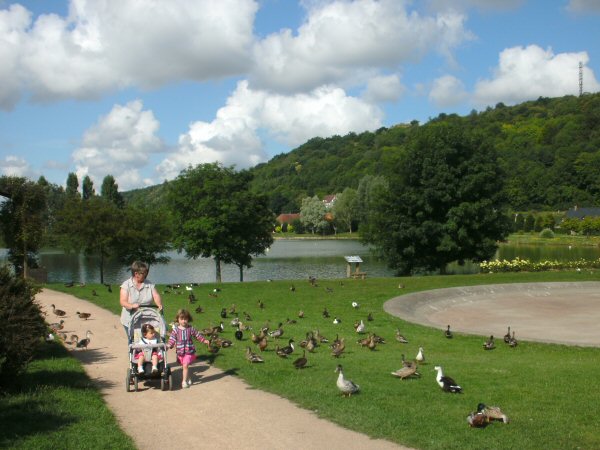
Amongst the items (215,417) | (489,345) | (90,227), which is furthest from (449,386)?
(90,227)

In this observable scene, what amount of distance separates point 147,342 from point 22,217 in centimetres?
2219

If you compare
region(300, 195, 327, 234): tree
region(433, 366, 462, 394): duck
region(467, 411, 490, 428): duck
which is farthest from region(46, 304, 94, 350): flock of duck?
region(300, 195, 327, 234): tree

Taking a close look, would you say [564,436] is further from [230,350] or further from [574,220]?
[574,220]

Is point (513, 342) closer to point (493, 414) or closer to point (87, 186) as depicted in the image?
point (493, 414)

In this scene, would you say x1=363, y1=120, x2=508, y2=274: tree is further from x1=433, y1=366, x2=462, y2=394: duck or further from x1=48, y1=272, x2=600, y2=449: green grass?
x1=433, y1=366, x2=462, y2=394: duck

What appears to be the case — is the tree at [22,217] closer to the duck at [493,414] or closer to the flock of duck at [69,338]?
the flock of duck at [69,338]

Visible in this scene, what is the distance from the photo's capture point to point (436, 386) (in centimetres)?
948

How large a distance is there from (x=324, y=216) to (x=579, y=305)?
115828mm

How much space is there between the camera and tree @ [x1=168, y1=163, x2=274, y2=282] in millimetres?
39656

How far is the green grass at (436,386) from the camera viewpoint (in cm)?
698

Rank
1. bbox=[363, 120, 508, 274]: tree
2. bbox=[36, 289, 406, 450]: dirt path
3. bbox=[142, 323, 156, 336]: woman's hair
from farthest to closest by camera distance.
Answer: bbox=[363, 120, 508, 274]: tree, bbox=[142, 323, 156, 336]: woman's hair, bbox=[36, 289, 406, 450]: dirt path

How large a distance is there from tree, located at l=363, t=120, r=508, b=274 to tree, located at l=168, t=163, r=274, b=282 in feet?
29.4

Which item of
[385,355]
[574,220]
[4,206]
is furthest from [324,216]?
[385,355]

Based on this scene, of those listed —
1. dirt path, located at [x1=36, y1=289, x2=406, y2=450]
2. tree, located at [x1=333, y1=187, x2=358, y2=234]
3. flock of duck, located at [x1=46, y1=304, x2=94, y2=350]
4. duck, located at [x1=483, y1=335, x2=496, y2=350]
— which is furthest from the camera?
tree, located at [x1=333, y1=187, x2=358, y2=234]
